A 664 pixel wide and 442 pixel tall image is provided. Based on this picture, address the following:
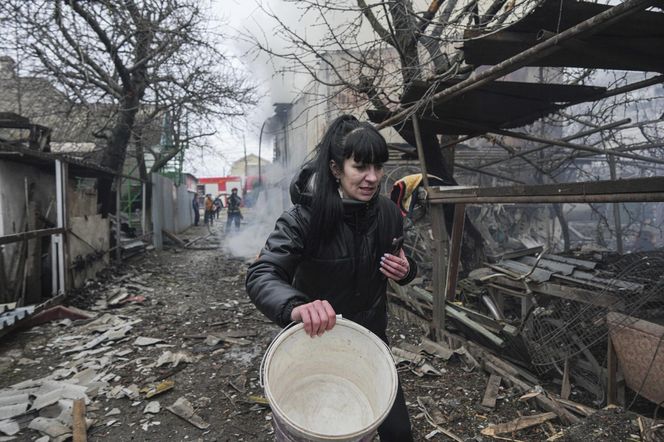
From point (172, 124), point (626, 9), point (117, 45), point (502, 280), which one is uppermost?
point (117, 45)

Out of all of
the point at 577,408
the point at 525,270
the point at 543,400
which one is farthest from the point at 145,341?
the point at 525,270

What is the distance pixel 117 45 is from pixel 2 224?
6.52 metres

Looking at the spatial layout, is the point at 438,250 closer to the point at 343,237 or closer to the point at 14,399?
the point at 343,237

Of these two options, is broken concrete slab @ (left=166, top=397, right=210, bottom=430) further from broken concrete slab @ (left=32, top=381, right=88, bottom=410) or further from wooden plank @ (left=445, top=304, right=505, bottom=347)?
wooden plank @ (left=445, top=304, right=505, bottom=347)

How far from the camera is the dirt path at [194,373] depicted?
10.3ft

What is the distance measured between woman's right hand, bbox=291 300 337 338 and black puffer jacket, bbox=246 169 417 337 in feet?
0.65

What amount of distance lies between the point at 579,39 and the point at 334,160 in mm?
1986

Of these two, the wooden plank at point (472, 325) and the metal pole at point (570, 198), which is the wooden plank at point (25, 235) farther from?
the wooden plank at point (472, 325)

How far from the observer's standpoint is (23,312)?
4.86 metres

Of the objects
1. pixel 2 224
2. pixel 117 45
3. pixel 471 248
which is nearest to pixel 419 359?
pixel 471 248

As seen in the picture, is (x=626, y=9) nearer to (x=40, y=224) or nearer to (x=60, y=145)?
(x=40, y=224)

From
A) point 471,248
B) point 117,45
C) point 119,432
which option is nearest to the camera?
point 119,432

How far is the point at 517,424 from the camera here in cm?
296

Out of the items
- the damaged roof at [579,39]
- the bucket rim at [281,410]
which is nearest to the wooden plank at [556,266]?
the damaged roof at [579,39]
